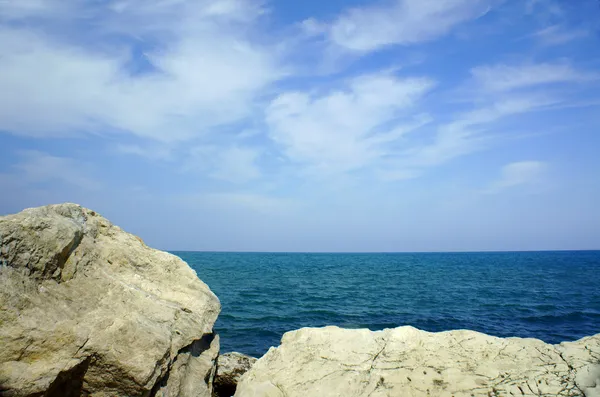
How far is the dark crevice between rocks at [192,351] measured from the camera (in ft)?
19.1

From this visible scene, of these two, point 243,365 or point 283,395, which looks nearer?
point 283,395

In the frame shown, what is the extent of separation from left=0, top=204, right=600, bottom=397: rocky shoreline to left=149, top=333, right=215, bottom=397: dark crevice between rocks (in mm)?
22

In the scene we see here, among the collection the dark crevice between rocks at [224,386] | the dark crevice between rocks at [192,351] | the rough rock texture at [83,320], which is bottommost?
the dark crevice between rocks at [224,386]

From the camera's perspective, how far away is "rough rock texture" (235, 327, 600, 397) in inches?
211

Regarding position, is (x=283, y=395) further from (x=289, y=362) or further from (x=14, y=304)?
(x=14, y=304)

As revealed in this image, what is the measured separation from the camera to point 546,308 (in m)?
22.5

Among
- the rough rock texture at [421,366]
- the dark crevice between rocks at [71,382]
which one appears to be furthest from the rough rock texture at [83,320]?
the rough rock texture at [421,366]

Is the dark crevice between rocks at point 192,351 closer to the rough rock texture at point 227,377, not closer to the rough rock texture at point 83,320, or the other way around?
the rough rock texture at point 83,320

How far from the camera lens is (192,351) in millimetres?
7059

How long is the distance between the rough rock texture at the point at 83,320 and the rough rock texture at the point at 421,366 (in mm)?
1629

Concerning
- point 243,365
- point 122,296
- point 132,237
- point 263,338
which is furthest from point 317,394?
point 263,338

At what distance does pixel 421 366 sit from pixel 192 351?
13.8 ft

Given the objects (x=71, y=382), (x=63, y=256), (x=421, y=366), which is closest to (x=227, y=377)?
(x=71, y=382)

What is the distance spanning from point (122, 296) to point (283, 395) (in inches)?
128
